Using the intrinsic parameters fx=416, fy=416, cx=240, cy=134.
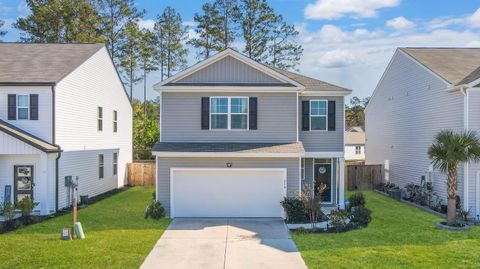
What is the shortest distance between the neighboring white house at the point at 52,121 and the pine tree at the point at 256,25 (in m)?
15.3

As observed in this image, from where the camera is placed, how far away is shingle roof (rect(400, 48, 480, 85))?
56.3 ft

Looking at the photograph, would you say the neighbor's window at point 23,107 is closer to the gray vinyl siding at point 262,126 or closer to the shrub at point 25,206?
the shrub at point 25,206

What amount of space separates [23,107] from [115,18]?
20.8 metres

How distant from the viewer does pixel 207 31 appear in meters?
35.3

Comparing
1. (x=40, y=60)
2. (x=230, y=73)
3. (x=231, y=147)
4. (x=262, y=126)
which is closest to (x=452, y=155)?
(x=262, y=126)

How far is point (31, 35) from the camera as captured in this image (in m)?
33.9

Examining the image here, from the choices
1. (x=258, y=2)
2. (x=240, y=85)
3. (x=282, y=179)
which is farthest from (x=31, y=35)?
(x=282, y=179)

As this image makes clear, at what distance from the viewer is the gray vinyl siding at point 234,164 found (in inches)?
605

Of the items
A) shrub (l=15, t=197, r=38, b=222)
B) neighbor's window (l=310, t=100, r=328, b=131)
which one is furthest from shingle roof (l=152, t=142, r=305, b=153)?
shrub (l=15, t=197, r=38, b=222)

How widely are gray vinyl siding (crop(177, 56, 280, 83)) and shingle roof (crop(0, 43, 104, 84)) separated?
5855 mm

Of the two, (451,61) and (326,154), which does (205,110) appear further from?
(451,61)

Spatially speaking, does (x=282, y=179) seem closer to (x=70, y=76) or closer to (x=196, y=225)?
(x=196, y=225)

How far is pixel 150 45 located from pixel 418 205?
89.2 feet

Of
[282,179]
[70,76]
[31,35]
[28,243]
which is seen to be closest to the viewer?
[28,243]
